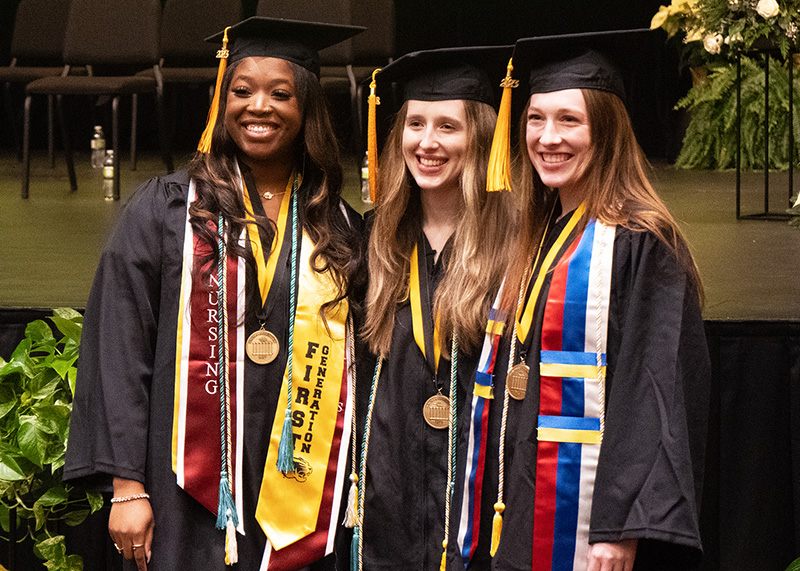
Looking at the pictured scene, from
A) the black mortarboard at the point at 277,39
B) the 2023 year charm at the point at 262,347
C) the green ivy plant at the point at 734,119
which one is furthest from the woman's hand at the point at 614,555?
the green ivy plant at the point at 734,119

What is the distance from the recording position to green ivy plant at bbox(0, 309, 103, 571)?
227cm

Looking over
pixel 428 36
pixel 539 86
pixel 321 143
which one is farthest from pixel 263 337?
pixel 428 36

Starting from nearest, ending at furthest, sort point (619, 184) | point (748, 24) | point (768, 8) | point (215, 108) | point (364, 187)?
point (619, 184) → point (215, 108) → point (768, 8) → point (748, 24) → point (364, 187)

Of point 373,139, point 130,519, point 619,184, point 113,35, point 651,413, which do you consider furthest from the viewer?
point 113,35

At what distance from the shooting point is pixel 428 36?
8406mm

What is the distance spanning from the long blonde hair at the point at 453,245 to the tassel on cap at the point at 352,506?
0.97 feet

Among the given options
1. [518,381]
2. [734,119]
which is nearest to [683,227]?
[518,381]

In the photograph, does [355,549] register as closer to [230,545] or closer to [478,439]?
[230,545]

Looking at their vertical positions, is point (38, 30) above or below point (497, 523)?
above

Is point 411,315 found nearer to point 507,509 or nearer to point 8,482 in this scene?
point 507,509

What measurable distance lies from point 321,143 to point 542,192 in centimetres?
53

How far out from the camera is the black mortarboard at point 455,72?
2.25 metres

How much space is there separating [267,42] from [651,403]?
118 centimetres

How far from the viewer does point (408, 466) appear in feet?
7.04
